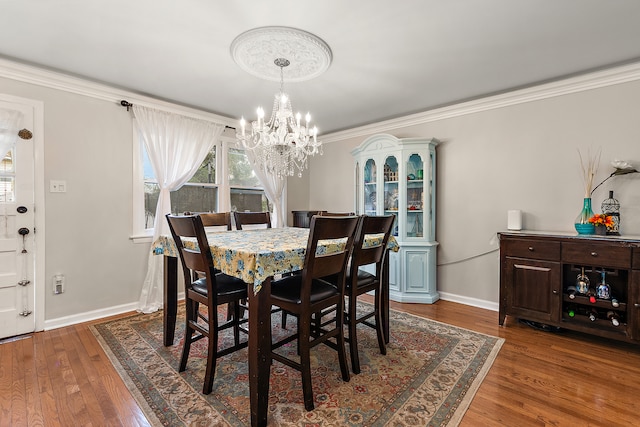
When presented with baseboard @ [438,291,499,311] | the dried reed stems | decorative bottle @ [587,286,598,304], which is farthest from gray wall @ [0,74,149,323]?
the dried reed stems

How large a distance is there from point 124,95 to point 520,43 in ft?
11.5

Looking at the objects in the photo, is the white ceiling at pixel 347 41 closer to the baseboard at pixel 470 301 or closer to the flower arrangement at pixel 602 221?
the flower arrangement at pixel 602 221

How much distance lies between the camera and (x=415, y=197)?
3572mm

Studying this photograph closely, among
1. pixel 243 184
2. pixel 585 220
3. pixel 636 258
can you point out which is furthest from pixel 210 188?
pixel 636 258

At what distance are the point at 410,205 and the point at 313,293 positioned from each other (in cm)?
220

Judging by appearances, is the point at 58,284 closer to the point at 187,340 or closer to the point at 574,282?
the point at 187,340

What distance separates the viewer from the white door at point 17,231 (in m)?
2.47

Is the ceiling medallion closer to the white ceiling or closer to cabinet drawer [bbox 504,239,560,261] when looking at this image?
the white ceiling

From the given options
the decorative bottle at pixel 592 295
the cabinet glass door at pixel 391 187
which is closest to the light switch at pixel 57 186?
the cabinet glass door at pixel 391 187

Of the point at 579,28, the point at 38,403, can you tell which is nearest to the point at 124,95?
the point at 38,403

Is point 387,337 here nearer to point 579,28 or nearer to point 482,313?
point 482,313

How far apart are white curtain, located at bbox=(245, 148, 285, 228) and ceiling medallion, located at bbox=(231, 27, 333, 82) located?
176 cm

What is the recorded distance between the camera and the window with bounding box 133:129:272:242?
10.4 ft

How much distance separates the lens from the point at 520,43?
2.14 meters
